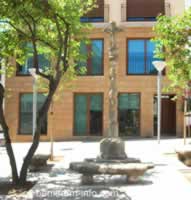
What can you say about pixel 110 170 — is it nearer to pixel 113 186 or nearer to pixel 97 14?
pixel 113 186

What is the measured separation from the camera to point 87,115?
99.8 ft

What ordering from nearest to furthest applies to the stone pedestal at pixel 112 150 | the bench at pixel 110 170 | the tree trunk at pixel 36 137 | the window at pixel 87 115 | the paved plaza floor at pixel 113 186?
the paved plaza floor at pixel 113 186, the bench at pixel 110 170, the tree trunk at pixel 36 137, the stone pedestal at pixel 112 150, the window at pixel 87 115

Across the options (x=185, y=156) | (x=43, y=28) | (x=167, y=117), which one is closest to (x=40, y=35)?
(x=43, y=28)

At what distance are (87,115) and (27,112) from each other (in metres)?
4.23

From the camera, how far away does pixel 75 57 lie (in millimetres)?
13578

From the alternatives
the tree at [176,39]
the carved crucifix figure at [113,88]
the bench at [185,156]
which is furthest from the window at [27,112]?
the tree at [176,39]

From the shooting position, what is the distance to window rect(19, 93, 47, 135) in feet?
101

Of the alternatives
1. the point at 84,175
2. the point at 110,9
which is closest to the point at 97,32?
the point at 110,9

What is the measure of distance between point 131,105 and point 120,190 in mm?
19894

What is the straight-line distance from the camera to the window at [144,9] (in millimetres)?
31125

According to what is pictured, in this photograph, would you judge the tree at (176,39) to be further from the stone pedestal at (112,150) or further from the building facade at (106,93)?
the building facade at (106,93)

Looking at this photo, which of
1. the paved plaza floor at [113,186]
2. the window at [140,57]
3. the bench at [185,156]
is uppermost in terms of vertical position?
the window at [140,57]

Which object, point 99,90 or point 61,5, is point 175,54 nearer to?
point 61,5

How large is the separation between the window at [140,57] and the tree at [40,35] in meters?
16.7
